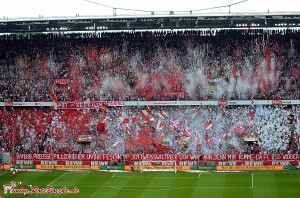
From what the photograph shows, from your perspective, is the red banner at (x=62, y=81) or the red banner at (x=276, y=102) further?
the red banner at (x=62, y=81)

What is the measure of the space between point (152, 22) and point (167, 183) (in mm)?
14438

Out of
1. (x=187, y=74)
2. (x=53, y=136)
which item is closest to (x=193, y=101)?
(x=187, y=74)

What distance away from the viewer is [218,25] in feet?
147

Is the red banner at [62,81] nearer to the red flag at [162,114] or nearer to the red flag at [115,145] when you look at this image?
the red flag at [115,145]

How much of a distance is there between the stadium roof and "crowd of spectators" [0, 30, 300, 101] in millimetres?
1268

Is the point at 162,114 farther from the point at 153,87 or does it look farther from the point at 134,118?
the point at 153,87

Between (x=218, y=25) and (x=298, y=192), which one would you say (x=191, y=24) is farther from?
(x=298, y=192)

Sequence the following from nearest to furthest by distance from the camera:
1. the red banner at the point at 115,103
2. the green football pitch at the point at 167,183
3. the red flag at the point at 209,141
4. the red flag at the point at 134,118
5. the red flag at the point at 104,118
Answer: the green football pitch at the point at 167,183 → the red flag at the point at 209,141 → the red flag at the point at 134,118 → the red flag at the point at 104,118 → the red banner at the point at 115,103

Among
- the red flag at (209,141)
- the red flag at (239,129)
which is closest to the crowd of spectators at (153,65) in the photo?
the red flag at (239,129)

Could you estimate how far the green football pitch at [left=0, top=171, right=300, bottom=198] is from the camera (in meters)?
33.1

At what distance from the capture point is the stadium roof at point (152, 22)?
138 ft

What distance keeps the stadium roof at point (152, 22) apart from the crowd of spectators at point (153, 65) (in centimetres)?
127

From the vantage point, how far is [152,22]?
44156mm

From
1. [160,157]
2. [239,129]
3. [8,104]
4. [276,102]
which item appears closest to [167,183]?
[160,157]
